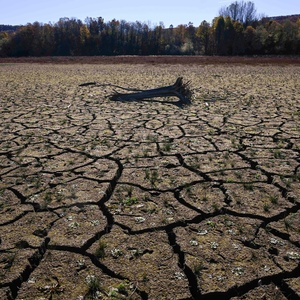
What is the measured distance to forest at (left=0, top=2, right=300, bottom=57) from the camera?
1694 inches

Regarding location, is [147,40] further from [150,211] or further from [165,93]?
[150,211]

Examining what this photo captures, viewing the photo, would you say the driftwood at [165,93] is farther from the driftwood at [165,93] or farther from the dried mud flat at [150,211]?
the dried mud flat at [150,211]

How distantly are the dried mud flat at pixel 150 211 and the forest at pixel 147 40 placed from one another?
42746 millimetres

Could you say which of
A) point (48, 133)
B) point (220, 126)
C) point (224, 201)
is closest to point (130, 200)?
point (224, 201)

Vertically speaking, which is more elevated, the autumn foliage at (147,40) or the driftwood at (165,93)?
the autumn foliage at (147,40)

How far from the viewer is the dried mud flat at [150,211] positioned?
189cm

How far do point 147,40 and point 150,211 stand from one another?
55.6 meters

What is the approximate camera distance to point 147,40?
54.6m

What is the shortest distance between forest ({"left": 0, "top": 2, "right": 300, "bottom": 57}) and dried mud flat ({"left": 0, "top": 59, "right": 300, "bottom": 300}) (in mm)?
42746

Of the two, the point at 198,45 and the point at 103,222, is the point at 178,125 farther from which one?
the point at 198,45

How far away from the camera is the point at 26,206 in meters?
2.77

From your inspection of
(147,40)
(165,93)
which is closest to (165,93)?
(165,93)

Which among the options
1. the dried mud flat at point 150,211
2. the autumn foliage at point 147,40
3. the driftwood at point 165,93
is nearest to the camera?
the dried mud flat at point 150,211

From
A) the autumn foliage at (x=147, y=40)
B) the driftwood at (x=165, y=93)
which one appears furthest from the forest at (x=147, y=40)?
the driftwood at (x=165, y=93)
